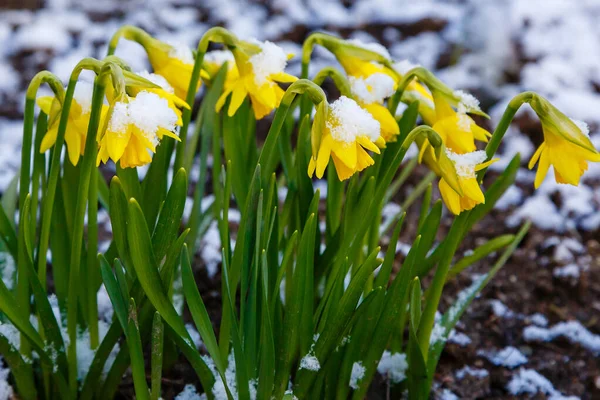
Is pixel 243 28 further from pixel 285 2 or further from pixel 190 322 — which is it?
pixel 190 322

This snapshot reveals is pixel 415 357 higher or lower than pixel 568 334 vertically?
lower

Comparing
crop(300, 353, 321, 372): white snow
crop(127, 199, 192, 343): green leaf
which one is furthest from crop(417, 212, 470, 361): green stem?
crop(127, 199, 192, 343): green leaf

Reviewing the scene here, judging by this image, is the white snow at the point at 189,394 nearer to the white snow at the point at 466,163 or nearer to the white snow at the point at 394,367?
the white snow at the point at 394,367

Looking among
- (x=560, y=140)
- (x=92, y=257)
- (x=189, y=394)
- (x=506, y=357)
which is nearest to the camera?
(x=560, y=140)

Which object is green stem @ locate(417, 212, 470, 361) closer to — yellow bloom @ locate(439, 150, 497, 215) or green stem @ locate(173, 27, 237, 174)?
yellow bloom @ locate(439, 150, 497, 215)

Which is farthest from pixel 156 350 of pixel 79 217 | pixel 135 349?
pixel 79 217

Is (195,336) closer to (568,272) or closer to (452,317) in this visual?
(452,317)
